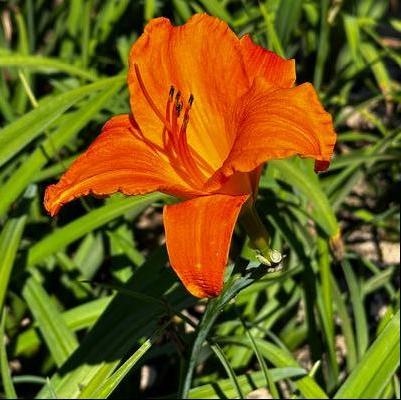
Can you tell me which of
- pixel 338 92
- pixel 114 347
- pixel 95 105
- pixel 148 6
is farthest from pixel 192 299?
pixel 338 92

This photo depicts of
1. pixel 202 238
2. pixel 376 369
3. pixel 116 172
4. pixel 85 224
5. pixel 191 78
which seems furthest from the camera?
pixel 85 224

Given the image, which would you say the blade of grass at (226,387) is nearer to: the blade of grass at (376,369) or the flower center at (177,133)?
the blade of grass at (376,369)

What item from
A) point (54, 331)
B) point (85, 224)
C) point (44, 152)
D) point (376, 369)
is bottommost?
point (376, 369)

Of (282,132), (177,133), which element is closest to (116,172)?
(177,133)

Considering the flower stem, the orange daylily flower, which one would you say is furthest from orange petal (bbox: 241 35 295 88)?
the flower stem

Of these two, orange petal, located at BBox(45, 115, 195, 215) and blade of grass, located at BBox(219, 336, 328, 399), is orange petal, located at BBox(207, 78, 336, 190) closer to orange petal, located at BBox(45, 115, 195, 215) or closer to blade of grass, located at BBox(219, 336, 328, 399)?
orange petal, located at BBox(45, 115, 195, 215)

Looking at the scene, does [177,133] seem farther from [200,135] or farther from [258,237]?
[258,237]
